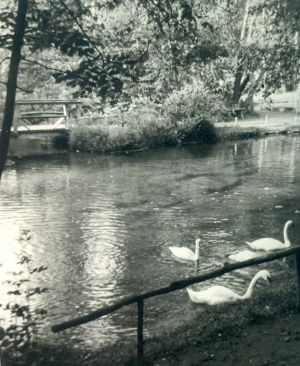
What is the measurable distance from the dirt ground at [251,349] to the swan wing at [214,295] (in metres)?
1.54

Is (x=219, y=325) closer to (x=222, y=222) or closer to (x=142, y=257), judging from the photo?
(x=142, y=257)

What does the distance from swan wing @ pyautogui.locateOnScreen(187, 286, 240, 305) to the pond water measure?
0.26 m

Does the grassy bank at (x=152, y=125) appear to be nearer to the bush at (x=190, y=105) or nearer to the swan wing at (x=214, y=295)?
the bush at (x=190, y=105)

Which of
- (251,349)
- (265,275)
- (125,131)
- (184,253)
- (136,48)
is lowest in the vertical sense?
(184,253)

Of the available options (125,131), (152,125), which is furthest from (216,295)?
(152,125)

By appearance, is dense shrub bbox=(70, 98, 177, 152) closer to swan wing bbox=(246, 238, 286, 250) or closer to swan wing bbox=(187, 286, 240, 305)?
swan wing bbox=(246, 238, 286, 250)

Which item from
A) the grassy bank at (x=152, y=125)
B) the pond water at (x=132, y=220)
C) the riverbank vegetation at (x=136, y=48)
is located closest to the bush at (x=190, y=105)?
the grassy bank at (x=152, y=125)

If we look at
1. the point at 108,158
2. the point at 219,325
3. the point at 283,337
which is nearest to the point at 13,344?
the point at 219,325

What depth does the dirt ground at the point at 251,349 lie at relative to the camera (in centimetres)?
Result: 630

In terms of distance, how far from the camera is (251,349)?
6.58 metres

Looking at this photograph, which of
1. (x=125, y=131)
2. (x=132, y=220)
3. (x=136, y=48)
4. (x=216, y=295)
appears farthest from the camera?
(x=125, y=131)

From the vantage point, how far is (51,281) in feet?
33.4

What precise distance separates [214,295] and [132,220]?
5.82 m

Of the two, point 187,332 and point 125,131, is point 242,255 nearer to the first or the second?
point 187,332
